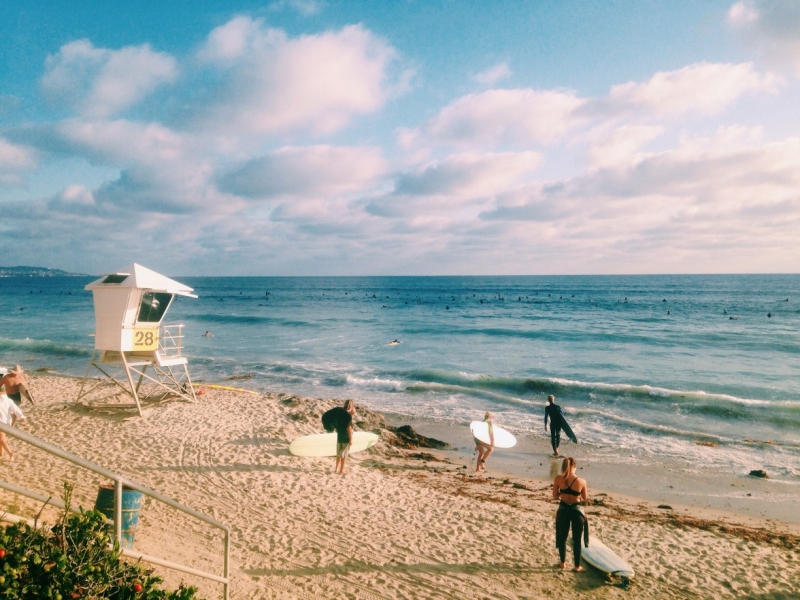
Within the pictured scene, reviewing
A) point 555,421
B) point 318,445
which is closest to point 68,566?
point 318,445

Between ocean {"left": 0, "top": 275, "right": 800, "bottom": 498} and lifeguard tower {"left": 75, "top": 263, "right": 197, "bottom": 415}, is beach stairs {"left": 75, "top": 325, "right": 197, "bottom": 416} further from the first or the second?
ocean {"left": 0, "top": 275, "right": 800, "bottom": 498}

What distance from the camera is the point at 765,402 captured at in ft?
66.4

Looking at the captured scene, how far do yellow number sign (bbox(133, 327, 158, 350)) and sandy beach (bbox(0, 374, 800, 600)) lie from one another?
87.3 inches

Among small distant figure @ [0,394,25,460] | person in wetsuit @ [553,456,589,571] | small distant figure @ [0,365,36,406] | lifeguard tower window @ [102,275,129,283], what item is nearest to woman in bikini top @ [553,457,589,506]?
person in wetsuit @ [553,456,589,571]

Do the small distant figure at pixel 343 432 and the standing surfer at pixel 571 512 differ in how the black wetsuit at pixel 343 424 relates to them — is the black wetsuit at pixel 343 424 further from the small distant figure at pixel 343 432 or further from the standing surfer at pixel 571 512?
the standing surfer at pixel 571 512

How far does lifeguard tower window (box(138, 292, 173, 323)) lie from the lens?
577 inches

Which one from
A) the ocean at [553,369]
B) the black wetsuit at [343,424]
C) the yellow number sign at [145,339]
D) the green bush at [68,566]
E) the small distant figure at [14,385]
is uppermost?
the yellow number sign at [145,339]

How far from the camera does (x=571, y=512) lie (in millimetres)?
7691

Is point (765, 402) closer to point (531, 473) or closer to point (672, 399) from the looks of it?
point (672, 399)

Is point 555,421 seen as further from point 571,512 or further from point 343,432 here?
point 571,512

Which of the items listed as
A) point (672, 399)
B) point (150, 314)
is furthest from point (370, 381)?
point (672, 399)

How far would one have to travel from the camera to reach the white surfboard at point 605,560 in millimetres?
7479

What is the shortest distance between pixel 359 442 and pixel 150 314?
7512mm

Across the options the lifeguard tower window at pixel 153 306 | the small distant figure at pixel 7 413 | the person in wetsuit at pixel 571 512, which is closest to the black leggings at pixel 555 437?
the person in wetsuit at pixel 571 512
